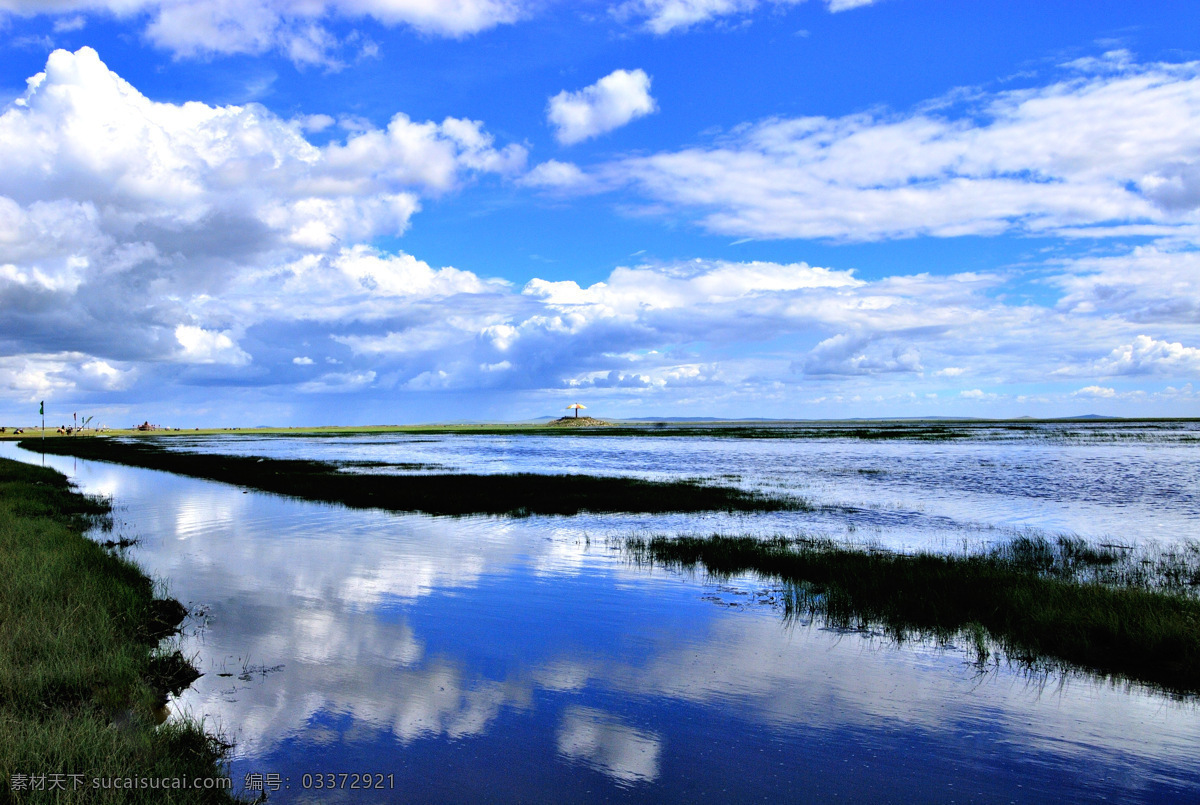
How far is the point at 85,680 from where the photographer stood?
31.4 ft

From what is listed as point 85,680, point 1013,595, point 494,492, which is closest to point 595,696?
point 85,680

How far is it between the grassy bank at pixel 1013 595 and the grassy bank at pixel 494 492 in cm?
982

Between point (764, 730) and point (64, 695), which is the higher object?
point (64, 695)

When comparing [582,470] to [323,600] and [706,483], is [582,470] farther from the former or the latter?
[323,600]

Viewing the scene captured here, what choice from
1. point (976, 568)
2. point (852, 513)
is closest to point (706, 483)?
point (852, 513)

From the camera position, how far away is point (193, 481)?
4628 cm

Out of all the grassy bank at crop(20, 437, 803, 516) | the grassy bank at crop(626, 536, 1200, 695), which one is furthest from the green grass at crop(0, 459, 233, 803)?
the grassy bank at crop(20, 437, 803, 516)

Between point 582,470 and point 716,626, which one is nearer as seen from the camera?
point 716,626

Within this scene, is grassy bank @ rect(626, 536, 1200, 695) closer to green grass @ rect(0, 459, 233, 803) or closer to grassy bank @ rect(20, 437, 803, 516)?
→ grassy bank @ rect(20, 437, 803, 516)

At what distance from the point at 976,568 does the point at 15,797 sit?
19115 millimetres

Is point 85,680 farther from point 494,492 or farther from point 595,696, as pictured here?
point 494,492

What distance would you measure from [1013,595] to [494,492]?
88.4ft

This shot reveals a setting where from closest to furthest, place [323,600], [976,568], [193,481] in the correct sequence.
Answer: [323,600]
[976,568]
[193,481]

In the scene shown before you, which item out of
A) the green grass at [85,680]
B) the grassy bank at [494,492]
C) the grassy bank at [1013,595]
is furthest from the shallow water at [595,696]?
the grassy bank at [494,492]
